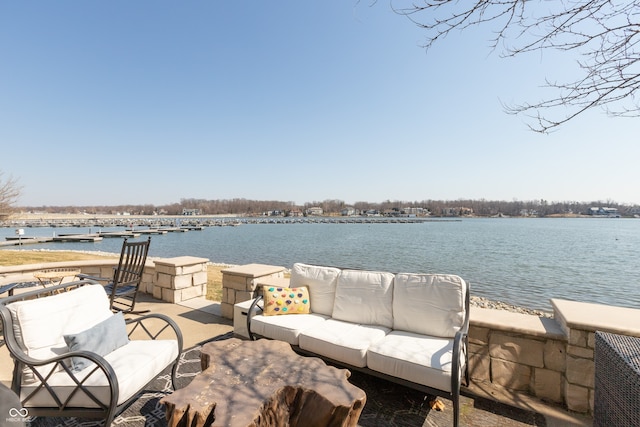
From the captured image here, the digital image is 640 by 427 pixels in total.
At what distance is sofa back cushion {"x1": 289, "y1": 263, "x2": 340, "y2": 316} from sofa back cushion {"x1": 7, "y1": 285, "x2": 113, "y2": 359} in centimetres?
202

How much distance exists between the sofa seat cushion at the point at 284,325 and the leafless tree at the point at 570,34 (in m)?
2.79

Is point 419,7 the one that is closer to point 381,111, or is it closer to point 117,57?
point 381,111

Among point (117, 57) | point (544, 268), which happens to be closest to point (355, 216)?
point (544, 268)

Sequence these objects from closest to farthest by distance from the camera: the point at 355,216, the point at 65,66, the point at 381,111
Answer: the point at 65,66
the point at 381,111
the point at 355,216

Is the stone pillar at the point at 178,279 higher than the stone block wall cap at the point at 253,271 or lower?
lower

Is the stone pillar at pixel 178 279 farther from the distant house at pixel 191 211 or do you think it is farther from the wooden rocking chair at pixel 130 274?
the distant house at pixel 191 211

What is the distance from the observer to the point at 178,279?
5.05 metres

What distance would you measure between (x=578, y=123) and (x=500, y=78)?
46.1 inches

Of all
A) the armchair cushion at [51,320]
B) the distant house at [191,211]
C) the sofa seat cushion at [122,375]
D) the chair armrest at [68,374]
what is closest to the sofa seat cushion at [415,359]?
the sofa seat cushion at [122,375]

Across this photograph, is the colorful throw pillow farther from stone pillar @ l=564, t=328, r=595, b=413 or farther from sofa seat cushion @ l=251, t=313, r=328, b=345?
stone pillar @ l=564, t=328, r=595, b=413

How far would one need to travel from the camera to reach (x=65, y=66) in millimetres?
9625

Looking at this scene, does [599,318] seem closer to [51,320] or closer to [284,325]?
[284,325]

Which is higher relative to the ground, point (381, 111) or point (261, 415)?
point (381, 111)

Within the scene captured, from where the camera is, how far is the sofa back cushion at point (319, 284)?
3.38m
